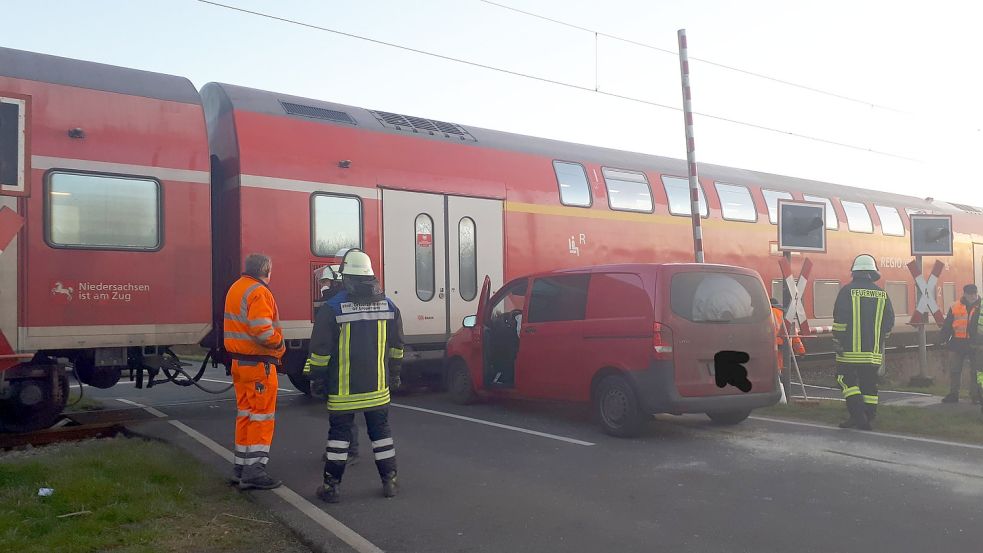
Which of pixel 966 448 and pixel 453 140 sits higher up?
pixel 453 140

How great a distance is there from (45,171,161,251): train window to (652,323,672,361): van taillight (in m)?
5.55

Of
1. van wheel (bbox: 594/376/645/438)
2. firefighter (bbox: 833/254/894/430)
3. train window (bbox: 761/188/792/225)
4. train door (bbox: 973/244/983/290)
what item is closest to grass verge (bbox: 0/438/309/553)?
van wheel (bbox: 594/376/645/438)

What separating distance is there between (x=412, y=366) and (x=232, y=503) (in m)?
6.43

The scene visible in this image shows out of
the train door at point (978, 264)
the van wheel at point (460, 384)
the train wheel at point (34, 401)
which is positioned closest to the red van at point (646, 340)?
the van wheel at point (460, 384)

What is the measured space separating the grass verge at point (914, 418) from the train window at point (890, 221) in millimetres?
10867

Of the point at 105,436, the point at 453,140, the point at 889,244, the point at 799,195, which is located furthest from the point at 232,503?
the point at 889,244

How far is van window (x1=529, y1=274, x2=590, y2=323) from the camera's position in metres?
9.28

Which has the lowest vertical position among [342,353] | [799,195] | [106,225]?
[342,353]

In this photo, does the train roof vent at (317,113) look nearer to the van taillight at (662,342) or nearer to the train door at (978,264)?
the van taillight at (662,342)

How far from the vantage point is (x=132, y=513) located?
5.32m

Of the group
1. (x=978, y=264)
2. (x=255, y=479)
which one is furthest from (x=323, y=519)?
(x=978, y=264)

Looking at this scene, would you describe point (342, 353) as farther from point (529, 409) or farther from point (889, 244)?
point (889, 244)

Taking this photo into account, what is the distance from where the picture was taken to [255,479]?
6191 mm

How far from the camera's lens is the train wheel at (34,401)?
28.3 feet
